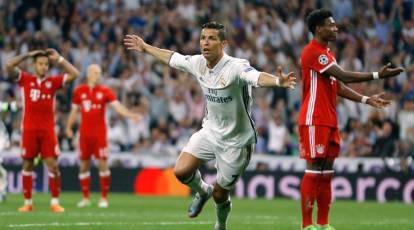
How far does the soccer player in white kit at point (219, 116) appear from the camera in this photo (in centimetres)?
1166

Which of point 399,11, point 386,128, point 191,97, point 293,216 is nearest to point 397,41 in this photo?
point 399,11

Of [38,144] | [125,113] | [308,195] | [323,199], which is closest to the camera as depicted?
[308,195]

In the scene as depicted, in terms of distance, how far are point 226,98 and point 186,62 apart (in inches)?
31.0

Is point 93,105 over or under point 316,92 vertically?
under

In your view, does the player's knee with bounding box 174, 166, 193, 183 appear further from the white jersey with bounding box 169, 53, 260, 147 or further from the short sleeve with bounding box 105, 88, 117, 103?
the short sleeve with bounding box 105, 88, 117, 103

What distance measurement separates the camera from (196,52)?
2691 centimetres

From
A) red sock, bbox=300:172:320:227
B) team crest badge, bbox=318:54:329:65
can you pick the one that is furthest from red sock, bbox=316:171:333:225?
team crest badge, bbox=318:54:329:65

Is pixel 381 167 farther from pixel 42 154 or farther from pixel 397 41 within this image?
pixel 42 154

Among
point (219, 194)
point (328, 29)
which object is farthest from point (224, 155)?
point (328, 29)

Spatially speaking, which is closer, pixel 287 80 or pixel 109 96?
pixel 287 80

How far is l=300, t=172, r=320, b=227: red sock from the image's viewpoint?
1181cm

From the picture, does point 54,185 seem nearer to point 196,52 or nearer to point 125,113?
point 125,113

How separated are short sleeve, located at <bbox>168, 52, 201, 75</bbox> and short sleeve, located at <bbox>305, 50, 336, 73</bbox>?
4.28 ft

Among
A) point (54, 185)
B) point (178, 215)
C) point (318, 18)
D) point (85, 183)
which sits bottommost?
point (178, 215)
